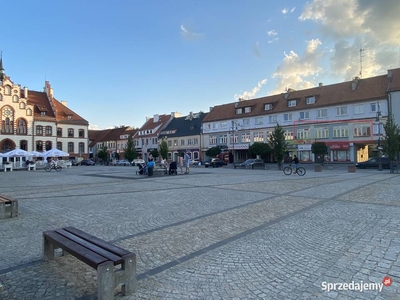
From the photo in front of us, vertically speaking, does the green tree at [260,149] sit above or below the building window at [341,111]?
below

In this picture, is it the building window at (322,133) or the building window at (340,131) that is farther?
the building window at (322,133)

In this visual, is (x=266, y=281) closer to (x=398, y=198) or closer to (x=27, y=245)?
(x=27, y=245)

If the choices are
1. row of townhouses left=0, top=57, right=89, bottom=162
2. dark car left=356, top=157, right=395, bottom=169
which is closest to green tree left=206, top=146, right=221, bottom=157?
dark car left=356, top=157, right=395, bottom=169

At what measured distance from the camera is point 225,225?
665 cm

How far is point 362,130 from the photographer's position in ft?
136

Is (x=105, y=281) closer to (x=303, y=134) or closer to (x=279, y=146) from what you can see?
(x=279, y=146)

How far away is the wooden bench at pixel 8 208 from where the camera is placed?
296 inches

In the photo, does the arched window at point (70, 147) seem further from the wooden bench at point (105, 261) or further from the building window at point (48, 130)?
the wooden bench at point (105, 261)

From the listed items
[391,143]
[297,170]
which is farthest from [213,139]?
[297,170]

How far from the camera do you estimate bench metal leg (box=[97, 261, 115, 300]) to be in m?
3.15

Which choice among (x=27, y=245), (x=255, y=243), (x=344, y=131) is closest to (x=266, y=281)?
(x=255, y=243)

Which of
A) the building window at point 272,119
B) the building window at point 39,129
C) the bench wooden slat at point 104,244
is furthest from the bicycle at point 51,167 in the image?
the building window at point 272,119

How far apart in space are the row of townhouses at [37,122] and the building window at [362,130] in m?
57.7

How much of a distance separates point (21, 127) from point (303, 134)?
5478 centimetres
